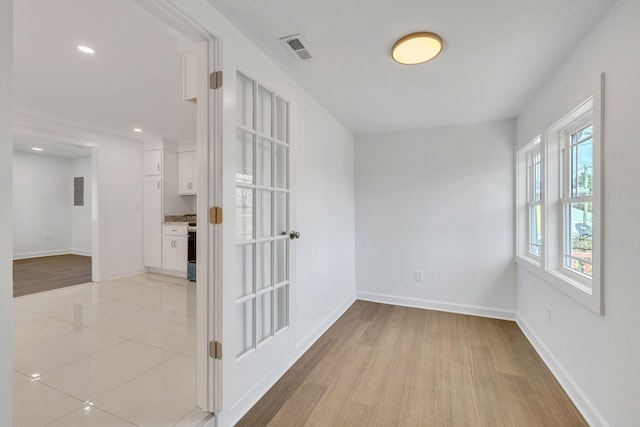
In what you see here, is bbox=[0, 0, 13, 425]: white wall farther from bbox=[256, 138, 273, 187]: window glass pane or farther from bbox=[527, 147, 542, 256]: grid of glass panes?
bbox=[527, 147, 542, 256]: grid of glass panes

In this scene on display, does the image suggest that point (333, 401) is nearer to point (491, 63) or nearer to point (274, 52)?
point (274, 52)

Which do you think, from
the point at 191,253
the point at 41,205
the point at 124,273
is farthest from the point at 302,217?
the point at 41,205

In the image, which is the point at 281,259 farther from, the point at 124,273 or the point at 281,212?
the point at 124,273

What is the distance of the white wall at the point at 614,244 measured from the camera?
135 centimetres

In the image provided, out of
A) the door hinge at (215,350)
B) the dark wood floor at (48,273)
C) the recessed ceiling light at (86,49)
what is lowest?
the dark wood floor at (48,273)

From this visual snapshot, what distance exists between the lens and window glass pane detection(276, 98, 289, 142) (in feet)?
7.07

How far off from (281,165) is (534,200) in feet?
8.45

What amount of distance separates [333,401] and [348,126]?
2928 millimetres

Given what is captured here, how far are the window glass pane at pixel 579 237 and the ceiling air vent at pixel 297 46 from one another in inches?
86.6

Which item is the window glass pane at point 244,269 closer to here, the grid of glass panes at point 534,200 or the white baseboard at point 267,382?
the white baseboard at point 267,382

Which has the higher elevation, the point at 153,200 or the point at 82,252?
the point at 153,200

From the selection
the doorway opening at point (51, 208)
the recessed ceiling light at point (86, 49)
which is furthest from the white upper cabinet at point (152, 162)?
the recessed ceiling light at point (86, 49)

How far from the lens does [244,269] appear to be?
181cm

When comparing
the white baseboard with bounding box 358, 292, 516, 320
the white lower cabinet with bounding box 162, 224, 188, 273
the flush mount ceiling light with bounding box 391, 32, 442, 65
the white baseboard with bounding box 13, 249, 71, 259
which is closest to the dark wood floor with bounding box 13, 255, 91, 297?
the white baseboard with bounding box 13, 249, 71, 259
